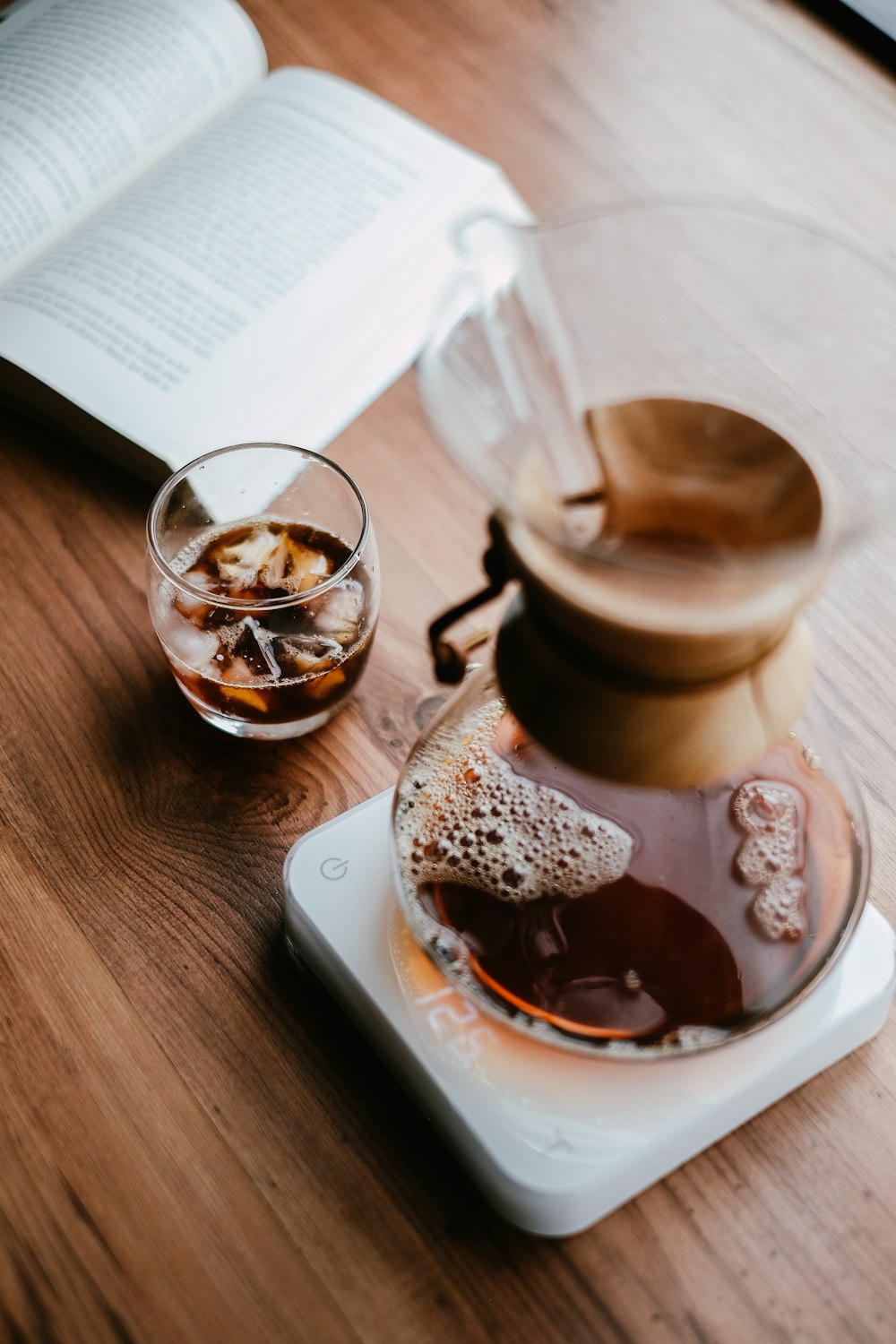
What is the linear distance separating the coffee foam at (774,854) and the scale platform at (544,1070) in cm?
4

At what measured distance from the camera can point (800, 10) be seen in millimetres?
921

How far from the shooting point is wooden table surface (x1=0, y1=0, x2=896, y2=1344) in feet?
1.48

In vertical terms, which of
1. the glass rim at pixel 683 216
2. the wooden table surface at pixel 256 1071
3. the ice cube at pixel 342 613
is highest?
the glass rim at pixel 683 216

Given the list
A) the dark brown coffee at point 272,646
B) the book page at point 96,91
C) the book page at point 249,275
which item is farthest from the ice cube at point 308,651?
the book page at point 96,91

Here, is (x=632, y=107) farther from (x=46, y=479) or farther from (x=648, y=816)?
(x=648, y=816)

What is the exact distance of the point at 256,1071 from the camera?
498 mm

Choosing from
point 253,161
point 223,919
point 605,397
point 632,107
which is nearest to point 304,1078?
point 223,919

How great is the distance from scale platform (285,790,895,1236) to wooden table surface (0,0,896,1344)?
2 cm

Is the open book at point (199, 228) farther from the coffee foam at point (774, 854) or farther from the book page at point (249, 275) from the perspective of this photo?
the coffee foam at point (774, 854)

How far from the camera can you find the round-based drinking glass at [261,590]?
1.81ft

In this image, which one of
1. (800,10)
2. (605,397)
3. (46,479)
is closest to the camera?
(605,397)

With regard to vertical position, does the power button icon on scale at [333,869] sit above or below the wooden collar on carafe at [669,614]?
below

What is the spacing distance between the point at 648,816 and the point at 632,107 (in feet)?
1.95

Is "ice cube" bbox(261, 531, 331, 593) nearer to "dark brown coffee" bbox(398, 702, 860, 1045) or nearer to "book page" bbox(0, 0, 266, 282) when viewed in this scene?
"dark brown coffee" bbox(398, 702, 860, 1045)
